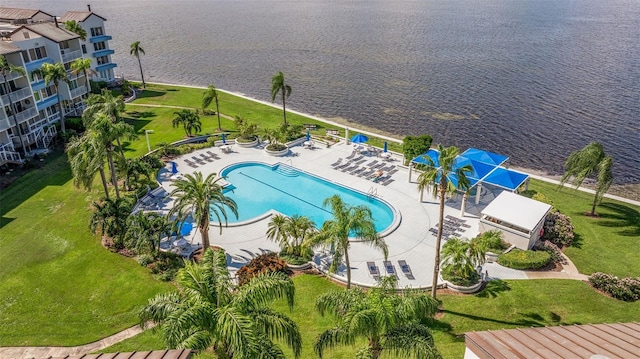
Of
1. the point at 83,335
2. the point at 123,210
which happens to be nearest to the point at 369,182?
the point at 123,210

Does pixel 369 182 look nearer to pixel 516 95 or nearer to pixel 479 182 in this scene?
pixel 479 182

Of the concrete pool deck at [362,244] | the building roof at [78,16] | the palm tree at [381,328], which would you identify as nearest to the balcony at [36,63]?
the building roof at [78,16]

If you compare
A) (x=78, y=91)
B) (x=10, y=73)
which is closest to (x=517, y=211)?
(x=10, y=73)

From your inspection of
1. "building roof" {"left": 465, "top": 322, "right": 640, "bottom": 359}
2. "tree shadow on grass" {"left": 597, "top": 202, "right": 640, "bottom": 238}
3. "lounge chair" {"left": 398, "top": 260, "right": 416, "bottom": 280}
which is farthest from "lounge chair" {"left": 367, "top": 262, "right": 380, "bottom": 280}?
"tree shadow on grass" {"left": 597, "top": 202, "right": 640, "bottom": 238}

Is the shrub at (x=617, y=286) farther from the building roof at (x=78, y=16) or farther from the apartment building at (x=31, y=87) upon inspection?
the building roof at (x=78, y=16)

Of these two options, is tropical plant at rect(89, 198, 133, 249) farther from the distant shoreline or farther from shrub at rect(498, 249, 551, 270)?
the distant shoreline

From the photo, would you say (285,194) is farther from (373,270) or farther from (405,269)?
(405,269)
